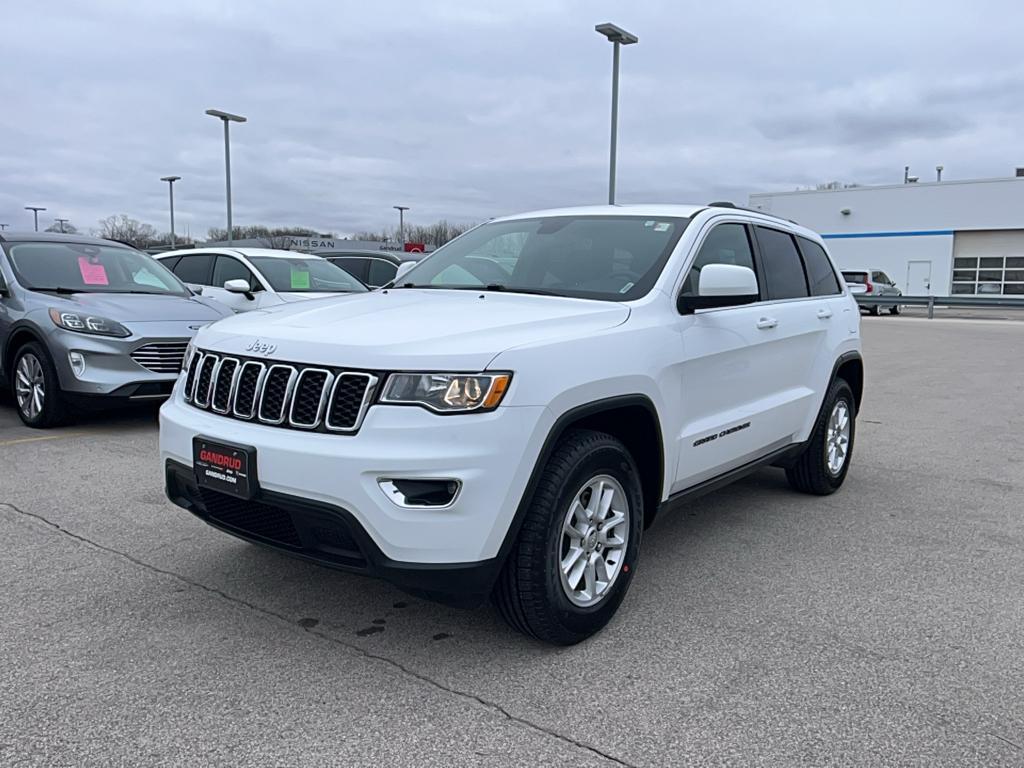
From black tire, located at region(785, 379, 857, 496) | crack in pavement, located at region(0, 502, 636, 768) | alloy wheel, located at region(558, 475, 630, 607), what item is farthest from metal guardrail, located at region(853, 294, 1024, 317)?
crack in pavement, located at region(0, 502, 636, 768)

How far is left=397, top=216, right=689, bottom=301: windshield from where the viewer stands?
158 inches

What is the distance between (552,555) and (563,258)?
5.55 ft

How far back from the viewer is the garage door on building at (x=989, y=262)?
39.9m

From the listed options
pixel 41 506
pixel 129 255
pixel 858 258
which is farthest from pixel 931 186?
pixel 41 506

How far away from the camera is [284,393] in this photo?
3166mm

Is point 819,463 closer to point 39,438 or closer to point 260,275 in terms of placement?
point 39,438

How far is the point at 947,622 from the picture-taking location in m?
3.68

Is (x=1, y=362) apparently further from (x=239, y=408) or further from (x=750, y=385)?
(x=750, y=385)

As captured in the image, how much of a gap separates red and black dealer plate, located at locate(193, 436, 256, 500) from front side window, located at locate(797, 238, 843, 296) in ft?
12.4

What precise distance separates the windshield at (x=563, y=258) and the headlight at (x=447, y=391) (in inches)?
42.7

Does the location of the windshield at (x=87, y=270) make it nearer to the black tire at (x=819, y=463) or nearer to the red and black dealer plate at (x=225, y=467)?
the red and black dealer plate at (x=225, y=467)

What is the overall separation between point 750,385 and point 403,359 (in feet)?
7.25

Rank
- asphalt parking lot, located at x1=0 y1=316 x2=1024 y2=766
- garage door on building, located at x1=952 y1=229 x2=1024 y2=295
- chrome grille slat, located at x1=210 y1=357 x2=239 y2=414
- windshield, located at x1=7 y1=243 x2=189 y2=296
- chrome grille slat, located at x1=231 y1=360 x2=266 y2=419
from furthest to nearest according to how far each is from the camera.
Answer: garage door on building, located at x1=952 y1=229 x2=1024 y2=295, windshield, located at x1=7 y1=243 x2=189 y2=296, chrome grille slat, located at x1=210 y1=357 x2=239 y2=414, chrome grille slat, located at x1=231 y1=360 x2=266 y2=419, asphalt parking lot, located at x1=0 y1=316 x2=1024 y2=766

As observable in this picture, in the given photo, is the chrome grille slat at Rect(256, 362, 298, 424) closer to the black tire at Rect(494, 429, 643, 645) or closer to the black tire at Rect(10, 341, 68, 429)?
the black tire at Rect(494, 429, 643, 645)
